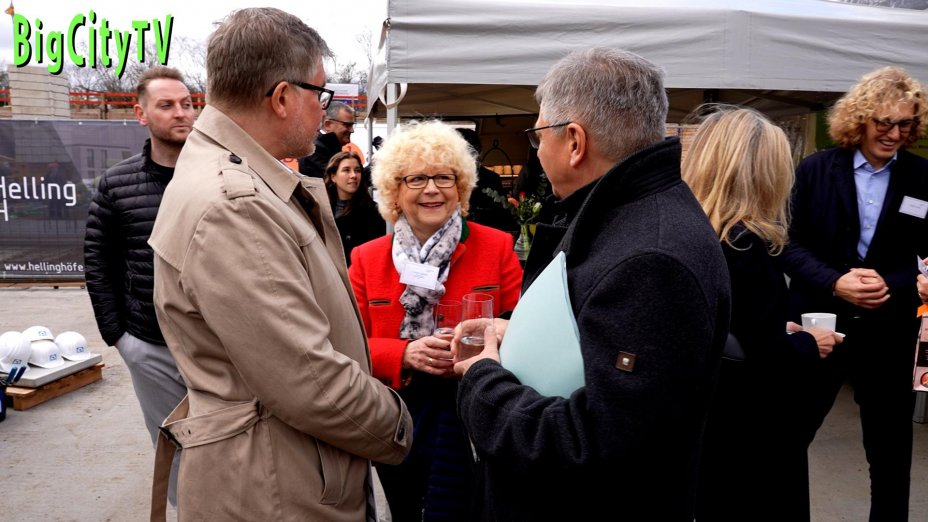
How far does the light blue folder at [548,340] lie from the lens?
119 cm

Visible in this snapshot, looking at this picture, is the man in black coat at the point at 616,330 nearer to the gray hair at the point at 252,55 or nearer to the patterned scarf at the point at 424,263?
the gray hair at the point at 252,55

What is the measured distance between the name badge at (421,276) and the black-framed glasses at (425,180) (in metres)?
0.33

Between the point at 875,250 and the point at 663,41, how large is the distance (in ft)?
5.18

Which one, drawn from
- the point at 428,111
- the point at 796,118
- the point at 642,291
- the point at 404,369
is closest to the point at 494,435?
the point at 642,291

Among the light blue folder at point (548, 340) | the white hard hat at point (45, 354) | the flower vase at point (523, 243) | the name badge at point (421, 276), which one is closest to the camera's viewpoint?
the light blue folder at point (548, 340)

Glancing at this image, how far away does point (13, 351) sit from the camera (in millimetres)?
4438

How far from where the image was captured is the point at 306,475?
1429mm

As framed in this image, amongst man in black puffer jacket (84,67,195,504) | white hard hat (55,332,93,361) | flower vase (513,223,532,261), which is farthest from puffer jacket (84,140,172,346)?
white hard hat (55,332,93,361)

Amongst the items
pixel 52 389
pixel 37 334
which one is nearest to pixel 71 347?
pixel 37 334

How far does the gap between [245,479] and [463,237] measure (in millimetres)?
1229

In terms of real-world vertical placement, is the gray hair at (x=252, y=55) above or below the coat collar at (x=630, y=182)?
above

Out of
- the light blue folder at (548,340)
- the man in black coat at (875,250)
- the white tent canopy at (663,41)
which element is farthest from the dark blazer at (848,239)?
the light blue folder at (548,340)

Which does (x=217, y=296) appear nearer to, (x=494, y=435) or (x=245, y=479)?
(x=245, y=479)

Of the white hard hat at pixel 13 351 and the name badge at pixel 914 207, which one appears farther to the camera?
the white hard hat at pixel 13 351
